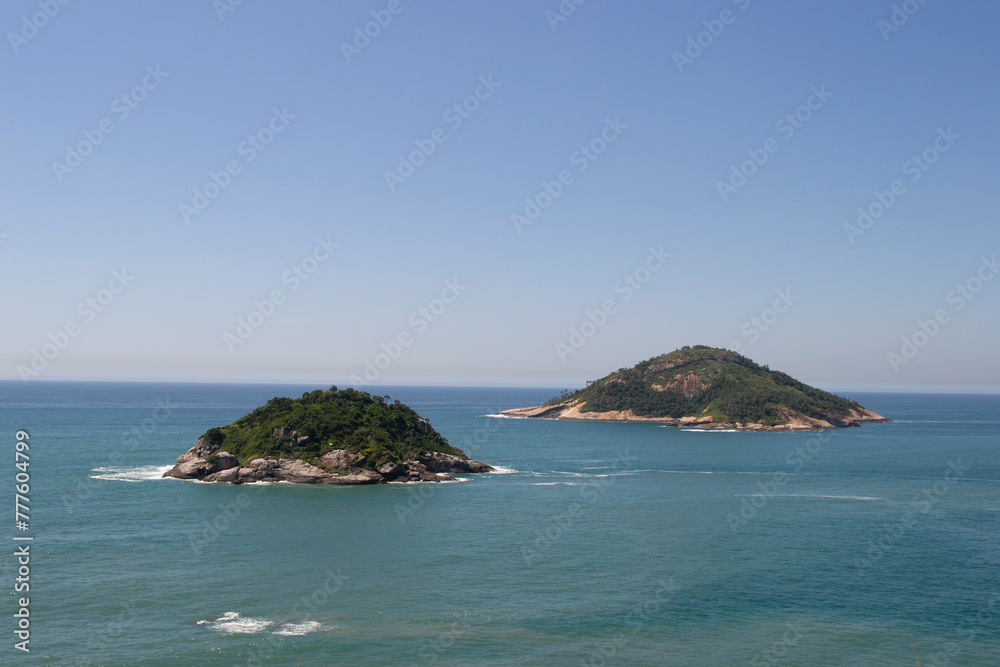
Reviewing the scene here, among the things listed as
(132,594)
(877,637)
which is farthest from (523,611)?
(132,594)

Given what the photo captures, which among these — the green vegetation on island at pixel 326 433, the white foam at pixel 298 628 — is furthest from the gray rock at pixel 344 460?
the white foam at pixel 298 628

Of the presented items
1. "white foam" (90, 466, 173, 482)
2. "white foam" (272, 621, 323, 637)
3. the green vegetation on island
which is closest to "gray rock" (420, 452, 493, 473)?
the green vegetation on island

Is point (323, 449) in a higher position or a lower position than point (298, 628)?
higher

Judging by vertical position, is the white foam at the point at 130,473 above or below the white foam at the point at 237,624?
above

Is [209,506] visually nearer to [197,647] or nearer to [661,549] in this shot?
[197,647]

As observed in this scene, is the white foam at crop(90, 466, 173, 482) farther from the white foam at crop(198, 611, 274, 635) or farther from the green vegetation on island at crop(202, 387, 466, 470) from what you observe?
the white foam at crop(198, 611, 274, 635)

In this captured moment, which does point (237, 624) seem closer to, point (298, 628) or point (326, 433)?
point (298, 628)

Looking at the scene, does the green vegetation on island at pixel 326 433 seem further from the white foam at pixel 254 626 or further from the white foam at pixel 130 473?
the white foam at pixel 254 626

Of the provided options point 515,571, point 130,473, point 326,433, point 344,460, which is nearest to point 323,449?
point 326,433
